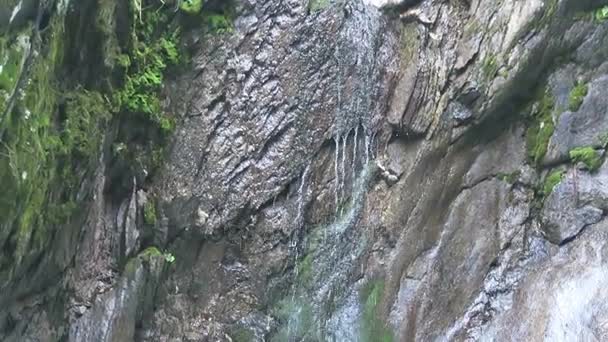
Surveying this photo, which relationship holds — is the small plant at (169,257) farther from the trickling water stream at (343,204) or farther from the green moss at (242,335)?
the trickling water stream at (343,204)

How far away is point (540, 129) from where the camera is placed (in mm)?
6215

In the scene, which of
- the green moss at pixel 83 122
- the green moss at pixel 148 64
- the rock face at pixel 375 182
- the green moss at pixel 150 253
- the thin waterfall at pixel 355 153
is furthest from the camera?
the thin waterfall at pixel 355 153

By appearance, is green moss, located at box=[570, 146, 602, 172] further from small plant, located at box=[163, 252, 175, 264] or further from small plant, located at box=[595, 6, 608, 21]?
small plant, located at box=[163, 252, 175, 264]

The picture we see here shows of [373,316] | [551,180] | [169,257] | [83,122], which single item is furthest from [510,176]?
[83,122]

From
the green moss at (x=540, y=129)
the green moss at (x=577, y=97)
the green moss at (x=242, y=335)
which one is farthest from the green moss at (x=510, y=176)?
the green moss at (x=242, y=335)

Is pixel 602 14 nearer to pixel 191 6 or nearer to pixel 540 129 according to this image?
pixel 540 129

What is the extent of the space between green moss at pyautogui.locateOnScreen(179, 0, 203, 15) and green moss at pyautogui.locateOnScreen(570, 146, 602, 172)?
3.46m

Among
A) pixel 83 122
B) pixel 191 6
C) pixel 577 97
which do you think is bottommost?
pixel 83 122

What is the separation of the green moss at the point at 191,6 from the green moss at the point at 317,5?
3.51 ft

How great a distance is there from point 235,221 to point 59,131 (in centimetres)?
235

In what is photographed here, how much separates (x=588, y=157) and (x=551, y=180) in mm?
368

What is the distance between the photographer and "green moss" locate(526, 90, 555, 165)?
6.15 m

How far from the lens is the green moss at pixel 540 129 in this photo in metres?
6.15

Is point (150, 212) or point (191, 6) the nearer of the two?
point (150, 212)
